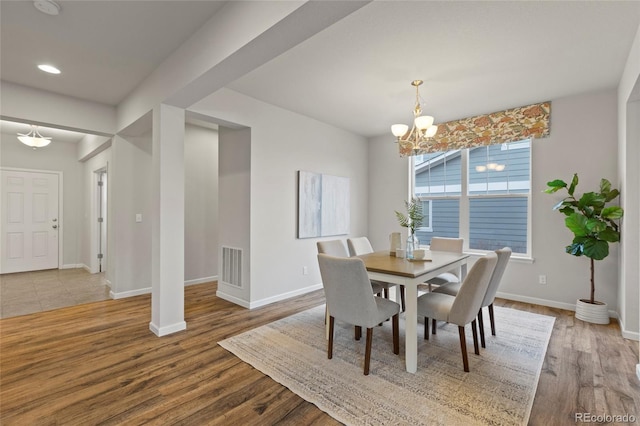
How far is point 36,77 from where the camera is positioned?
314 centimetres

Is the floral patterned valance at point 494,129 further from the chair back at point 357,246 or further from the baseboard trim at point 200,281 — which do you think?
the baseboard trim at point 200,281

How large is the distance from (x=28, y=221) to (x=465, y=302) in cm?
765

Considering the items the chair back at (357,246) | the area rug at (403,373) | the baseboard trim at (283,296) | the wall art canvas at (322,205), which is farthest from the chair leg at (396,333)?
the wall art canvas at (322,205)

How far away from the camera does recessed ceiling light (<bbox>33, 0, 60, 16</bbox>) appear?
2.01m

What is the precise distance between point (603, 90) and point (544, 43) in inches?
68.1

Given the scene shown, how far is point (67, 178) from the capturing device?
609 centimetres

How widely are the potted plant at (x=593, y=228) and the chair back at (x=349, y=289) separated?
102 inches

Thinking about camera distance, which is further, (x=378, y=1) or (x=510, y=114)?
(x=510, y=114)

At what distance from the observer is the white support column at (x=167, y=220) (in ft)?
9.55

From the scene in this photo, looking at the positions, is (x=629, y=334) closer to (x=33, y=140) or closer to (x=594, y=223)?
(x=594, y=223)

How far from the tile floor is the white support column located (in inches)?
74.2

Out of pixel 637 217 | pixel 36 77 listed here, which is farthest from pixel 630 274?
pixel 36 77

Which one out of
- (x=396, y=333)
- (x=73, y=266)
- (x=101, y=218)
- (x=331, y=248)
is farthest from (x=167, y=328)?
(x=73, y=266)

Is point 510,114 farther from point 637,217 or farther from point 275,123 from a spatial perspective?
point 275,123
